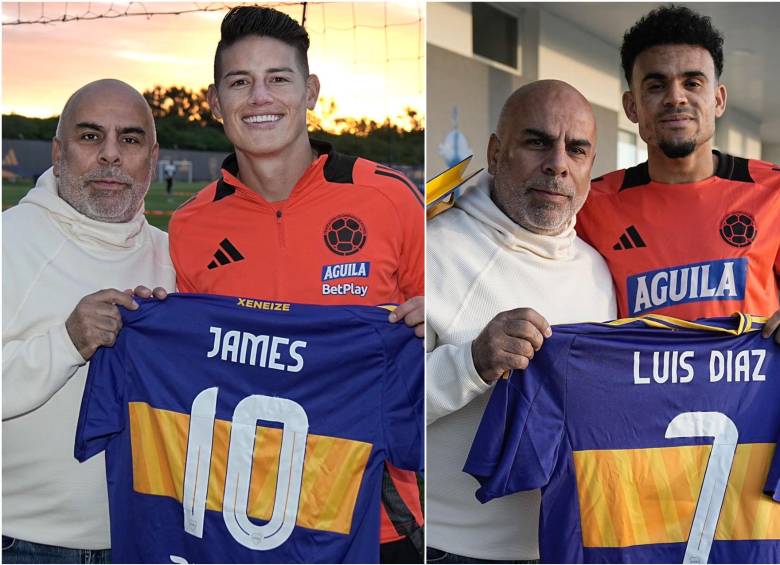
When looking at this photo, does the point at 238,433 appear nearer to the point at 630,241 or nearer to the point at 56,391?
the point at 56,391

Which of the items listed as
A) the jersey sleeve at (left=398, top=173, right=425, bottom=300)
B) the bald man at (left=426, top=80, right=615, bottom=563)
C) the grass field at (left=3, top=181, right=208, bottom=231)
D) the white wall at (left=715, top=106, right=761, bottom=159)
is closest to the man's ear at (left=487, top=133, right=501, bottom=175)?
the bald man at (left=426, top=80, right=615, bottom=563)

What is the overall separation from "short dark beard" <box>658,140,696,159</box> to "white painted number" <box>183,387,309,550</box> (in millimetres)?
1046

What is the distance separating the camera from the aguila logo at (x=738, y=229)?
5.94 ft

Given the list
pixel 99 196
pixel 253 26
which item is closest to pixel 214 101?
pixel 253 26

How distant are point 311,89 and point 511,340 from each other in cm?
86

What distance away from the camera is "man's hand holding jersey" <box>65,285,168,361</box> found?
5.51ft

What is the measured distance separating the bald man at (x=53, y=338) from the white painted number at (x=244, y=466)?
0.74ft

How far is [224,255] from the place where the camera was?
6.16 ft

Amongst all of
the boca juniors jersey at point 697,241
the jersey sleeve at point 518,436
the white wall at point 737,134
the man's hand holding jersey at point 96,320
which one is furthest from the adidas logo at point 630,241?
the white wall at point 737,134

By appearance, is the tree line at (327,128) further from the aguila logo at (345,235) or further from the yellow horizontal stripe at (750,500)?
the yellow horizontal stripe at (750,500)

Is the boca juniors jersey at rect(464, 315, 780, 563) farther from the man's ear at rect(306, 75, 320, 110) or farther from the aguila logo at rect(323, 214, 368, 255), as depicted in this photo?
the man's ear at rect(306, 75, 320, 110)

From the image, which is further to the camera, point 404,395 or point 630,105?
point 630,105

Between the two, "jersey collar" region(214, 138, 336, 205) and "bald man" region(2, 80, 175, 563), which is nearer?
"bald man" region(2, 80, 175, 563)

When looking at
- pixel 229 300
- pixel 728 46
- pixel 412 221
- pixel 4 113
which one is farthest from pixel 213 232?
pixel 728 46
